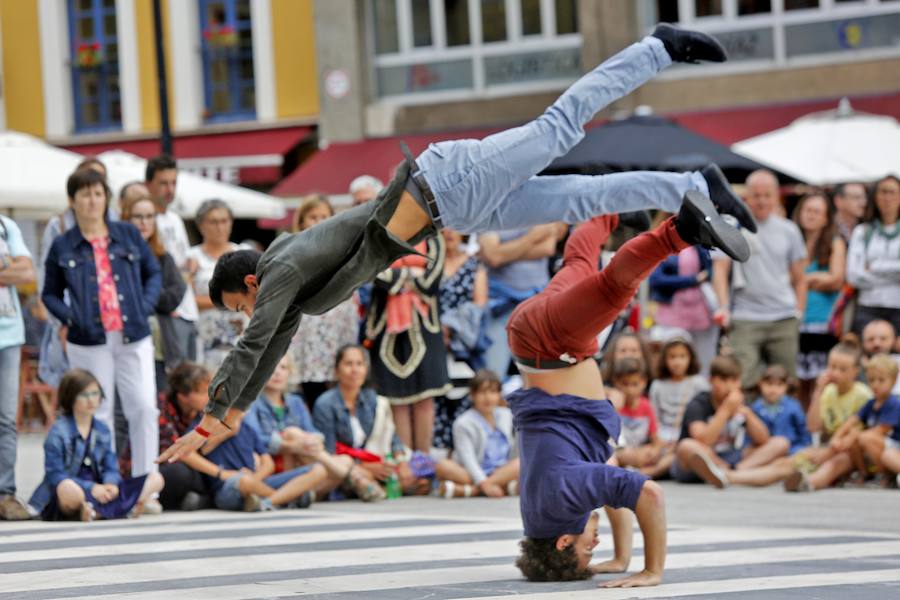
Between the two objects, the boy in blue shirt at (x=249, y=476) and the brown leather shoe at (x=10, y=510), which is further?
the boy in blue shirt at (x=249, y=476)

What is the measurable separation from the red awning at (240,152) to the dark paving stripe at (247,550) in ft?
59.3

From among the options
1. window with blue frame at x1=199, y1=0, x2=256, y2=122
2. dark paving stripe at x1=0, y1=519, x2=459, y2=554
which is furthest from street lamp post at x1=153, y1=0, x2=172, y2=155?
dark paving stripe at x1=0, y1=519, x2=459, y2=554

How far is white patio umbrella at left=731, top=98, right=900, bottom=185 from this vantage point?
17.5 metres

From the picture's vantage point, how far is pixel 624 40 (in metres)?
25.4

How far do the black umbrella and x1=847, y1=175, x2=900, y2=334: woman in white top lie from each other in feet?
10.3

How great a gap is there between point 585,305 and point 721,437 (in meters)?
5.15

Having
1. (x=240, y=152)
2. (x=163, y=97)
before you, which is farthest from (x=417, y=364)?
(x=240, y=152)

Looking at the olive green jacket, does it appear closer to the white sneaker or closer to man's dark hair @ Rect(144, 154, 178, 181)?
the white sneaker

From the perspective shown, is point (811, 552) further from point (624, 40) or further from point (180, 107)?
point (180, 107)

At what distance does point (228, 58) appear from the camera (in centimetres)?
2839

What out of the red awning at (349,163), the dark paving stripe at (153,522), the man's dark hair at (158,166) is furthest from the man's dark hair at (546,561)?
the red awning at (349,163)

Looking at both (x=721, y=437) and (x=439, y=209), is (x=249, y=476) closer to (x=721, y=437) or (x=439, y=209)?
(x=721, y=437)

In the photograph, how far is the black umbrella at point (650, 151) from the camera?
15906 millimetres

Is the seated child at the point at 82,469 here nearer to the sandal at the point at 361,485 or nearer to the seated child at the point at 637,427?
the sandal at the point at 361,485
